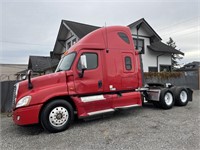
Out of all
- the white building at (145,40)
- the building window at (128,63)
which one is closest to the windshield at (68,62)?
the building window at (128,63)

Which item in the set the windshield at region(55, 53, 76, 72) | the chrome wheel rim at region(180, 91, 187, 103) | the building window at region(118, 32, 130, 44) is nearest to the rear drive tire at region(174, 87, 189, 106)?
the chrome wheel rim at region(180, 91, 187, 103)

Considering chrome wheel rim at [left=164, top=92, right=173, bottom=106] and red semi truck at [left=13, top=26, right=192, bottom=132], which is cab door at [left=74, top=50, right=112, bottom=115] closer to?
red semi truck at [left=13, top=26, right=192, bottom=132]

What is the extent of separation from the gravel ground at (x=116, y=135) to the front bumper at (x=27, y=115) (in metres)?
0.45

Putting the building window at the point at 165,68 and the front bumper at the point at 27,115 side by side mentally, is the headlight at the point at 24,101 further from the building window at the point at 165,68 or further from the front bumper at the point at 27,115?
the building window at the point at 165,68

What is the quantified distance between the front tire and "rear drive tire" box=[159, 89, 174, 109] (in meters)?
4.28

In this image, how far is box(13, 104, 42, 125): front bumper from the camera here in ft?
15.9

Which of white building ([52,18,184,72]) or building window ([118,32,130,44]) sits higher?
white building ([52,18,184,72])

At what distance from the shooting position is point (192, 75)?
662 inches

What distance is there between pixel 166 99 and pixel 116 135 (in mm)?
4165

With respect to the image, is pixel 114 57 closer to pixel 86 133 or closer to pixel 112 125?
pixel 112 125

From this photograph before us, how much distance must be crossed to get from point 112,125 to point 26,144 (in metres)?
2.57

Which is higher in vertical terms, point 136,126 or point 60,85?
point 60,85

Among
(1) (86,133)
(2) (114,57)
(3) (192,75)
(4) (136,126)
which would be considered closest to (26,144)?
(1) (86,133)

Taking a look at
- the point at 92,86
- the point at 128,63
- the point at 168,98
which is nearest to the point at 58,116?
the point at 92,86
